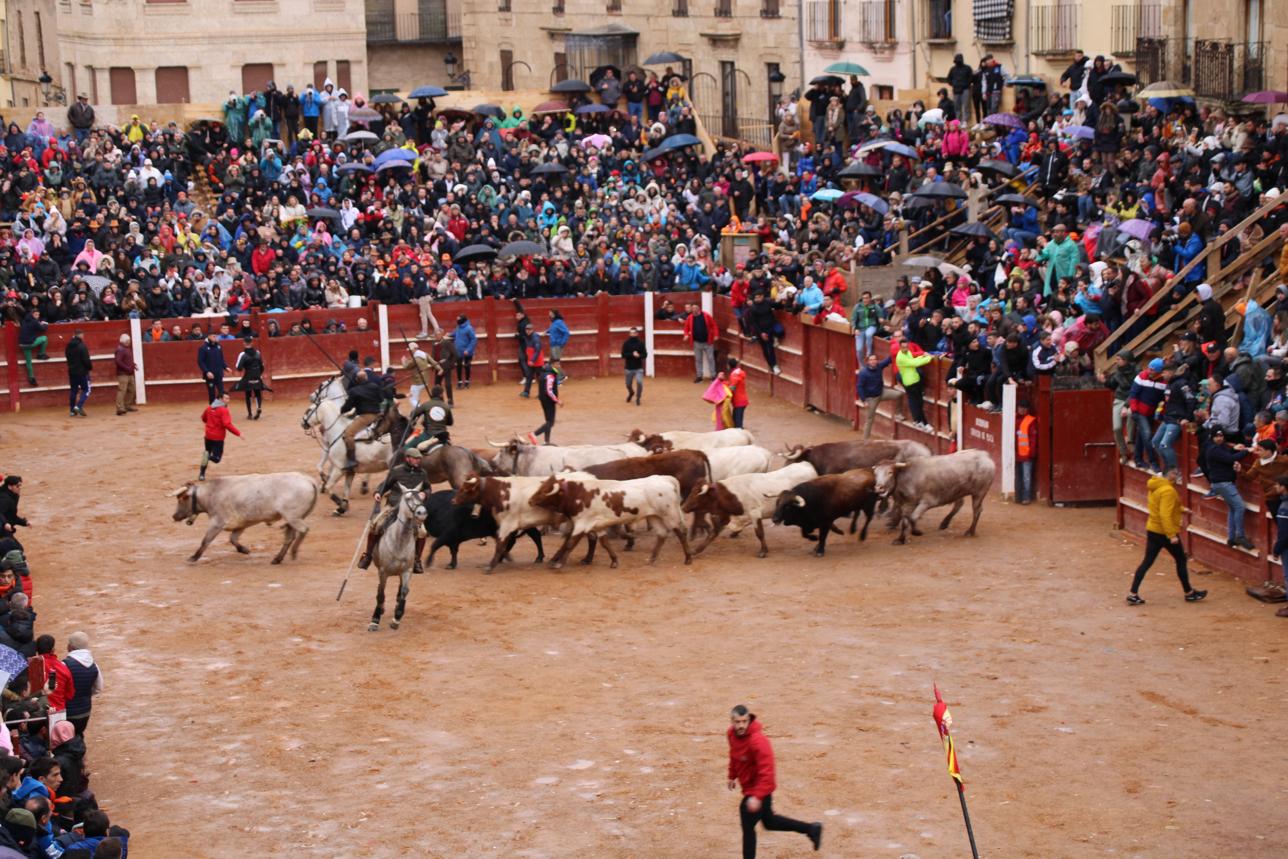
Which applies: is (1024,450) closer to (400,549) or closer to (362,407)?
(362,407)

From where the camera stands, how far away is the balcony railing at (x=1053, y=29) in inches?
1494

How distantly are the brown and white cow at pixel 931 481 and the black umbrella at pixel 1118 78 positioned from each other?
523 inches

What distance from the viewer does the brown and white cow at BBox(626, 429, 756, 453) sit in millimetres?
23609

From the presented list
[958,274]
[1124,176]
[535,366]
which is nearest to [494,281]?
[535,366]

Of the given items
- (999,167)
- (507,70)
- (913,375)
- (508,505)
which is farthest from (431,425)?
(507,70)

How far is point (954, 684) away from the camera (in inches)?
647

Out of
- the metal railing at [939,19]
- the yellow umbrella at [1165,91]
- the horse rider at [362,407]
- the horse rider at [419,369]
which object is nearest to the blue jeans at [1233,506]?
the horse rider at [362,407]

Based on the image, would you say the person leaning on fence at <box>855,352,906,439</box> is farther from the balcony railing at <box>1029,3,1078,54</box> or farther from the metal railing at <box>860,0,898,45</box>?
the metal railing at <box>860,0,898,45</box>

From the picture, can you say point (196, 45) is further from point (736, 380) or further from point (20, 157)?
point (736, 380)

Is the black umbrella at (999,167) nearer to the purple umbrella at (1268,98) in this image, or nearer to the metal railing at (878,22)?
the purple umbrella at (1268,98)

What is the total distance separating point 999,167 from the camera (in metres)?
33.8

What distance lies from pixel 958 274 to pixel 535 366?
23.6 ft

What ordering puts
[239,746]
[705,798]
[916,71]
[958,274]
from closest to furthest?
[705,798], [239,746], [958,274], [916,71]

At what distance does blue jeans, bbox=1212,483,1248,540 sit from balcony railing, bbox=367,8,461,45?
144ft
